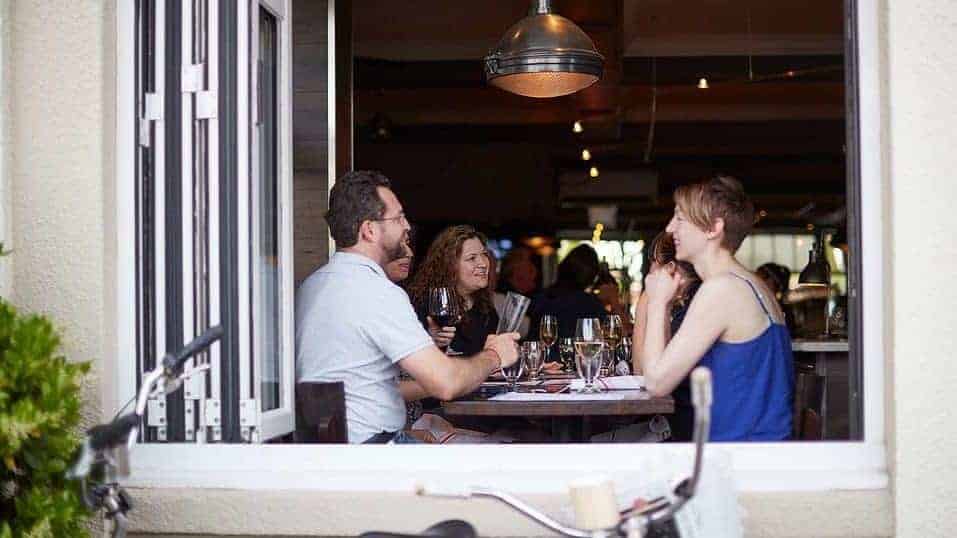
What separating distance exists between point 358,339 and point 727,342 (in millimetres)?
1068

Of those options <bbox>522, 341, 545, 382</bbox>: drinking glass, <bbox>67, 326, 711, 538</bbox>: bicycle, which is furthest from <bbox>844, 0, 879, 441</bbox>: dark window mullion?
<bbox>522, 341, 545, 382</bbox>: drinking glass

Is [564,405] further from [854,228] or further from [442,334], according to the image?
[854,228]

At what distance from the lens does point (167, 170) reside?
3.17m

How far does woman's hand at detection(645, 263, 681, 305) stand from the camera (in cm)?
356

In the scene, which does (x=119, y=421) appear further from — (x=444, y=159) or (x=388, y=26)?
(x=444, y=159)

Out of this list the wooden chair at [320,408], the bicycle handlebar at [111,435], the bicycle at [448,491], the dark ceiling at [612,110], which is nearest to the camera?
the bicycle at [448,491]

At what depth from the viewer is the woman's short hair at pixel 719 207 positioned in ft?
11.6

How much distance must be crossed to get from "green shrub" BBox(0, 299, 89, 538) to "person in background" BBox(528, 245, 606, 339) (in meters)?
3.48

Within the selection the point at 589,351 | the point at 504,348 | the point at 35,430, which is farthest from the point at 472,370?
the point at 35,430

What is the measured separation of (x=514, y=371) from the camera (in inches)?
161

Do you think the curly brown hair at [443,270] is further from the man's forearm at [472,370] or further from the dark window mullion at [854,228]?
the dark window mullion at [854,228]

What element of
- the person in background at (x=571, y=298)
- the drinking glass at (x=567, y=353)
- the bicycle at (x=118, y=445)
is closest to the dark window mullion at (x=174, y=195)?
the bicycle at (x=118, y=445)

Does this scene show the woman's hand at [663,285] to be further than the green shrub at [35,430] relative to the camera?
Yes

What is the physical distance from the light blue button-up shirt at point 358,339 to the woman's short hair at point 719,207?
859 millimetres
